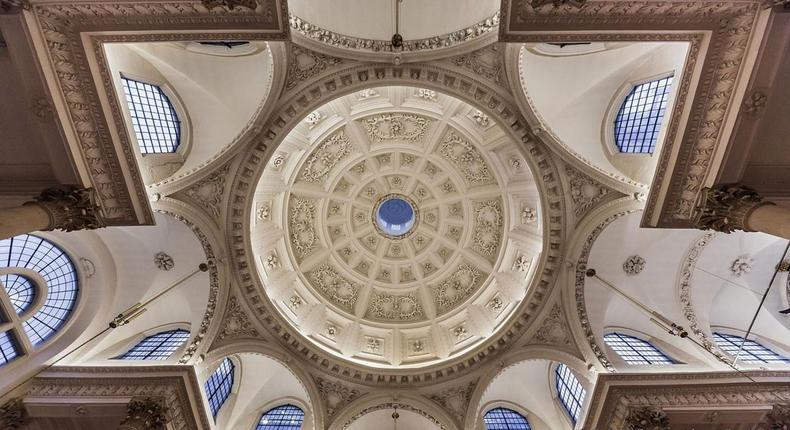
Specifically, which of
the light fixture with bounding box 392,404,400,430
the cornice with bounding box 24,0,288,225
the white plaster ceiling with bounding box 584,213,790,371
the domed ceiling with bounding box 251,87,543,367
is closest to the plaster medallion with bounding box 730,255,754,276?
the white plaster ceiling with bounding box 584,213,790,371

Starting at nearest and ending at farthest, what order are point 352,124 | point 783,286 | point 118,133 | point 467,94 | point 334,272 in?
point 118,133
point 467,94
point 783,286
point 352,124
point 334,272

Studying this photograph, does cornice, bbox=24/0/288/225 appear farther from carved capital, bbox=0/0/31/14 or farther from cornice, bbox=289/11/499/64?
cornice, bbox=289/11/499/64

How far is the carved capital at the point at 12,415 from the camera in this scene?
12.2 meters

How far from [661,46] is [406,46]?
10.1 m

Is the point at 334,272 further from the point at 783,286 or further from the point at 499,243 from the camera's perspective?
the point at 783,286

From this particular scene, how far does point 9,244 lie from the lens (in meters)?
14.6

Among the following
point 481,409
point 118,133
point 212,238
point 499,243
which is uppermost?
point 118,133

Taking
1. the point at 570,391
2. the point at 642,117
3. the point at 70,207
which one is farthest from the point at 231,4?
the point at 570,391

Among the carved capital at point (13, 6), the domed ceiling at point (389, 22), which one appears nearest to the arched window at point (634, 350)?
the domed ceiling at point (389, 22)

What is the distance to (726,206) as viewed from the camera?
10.3 metres

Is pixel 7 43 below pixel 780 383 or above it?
above

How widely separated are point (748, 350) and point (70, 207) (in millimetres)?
27844

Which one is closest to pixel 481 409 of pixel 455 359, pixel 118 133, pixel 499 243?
pixel 455 359

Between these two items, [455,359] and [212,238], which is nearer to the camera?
[212,238]
